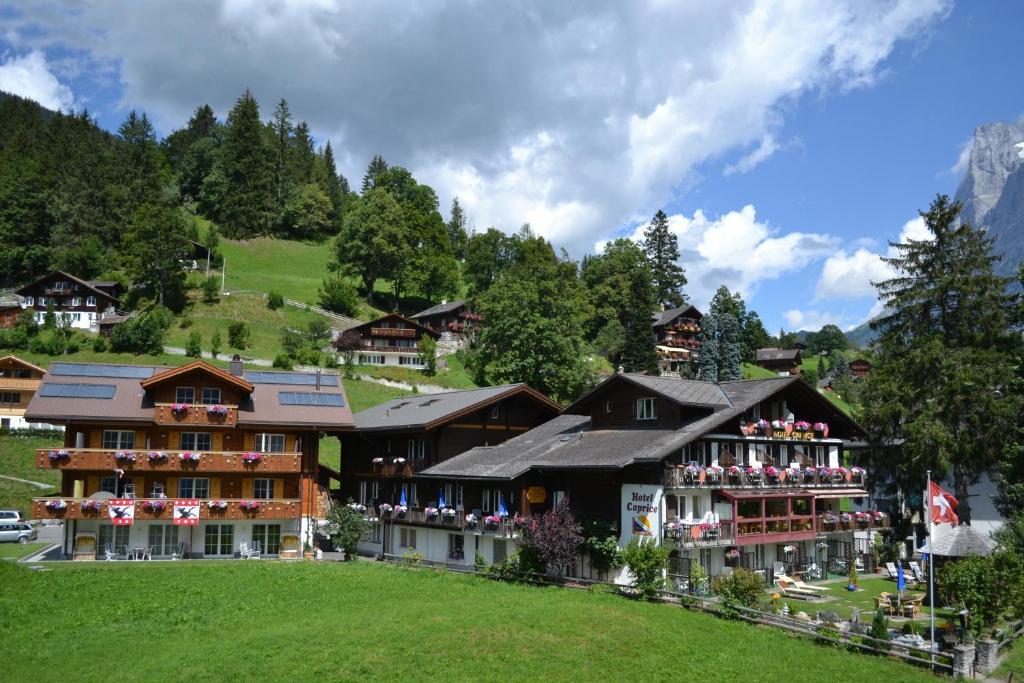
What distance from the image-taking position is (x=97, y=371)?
1790 inches

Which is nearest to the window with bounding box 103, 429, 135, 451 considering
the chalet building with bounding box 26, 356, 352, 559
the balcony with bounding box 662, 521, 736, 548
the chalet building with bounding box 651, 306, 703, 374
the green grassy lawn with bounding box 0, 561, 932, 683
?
the chalet building with bounding box 26, 356, 352, 559

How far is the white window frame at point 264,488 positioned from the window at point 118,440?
614 centimetres

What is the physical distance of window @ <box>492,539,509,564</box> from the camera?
131 ft

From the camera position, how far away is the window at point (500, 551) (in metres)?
40.0

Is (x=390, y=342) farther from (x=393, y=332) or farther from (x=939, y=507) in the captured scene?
(x=939, y=507)

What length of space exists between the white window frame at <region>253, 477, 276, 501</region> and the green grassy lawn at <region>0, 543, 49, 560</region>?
10.5 metres

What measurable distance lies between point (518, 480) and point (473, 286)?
3056 inches

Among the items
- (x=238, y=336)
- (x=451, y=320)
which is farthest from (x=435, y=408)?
(x=451, y=320)

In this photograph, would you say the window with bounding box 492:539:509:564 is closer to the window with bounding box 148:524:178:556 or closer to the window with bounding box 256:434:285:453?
the window with bounding box 256:434:285:453

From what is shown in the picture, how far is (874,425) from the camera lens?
4925 centimetres

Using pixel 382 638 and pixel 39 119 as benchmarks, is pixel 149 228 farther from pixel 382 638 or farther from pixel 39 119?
pixel 382 638

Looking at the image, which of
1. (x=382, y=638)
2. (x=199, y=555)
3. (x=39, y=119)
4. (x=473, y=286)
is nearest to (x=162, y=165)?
(x=39, y=119)

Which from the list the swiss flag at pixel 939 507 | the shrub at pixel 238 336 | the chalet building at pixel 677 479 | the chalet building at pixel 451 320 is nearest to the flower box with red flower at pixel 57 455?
the chalet building at pixel 677 479

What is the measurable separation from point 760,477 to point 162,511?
2762 centimetres
